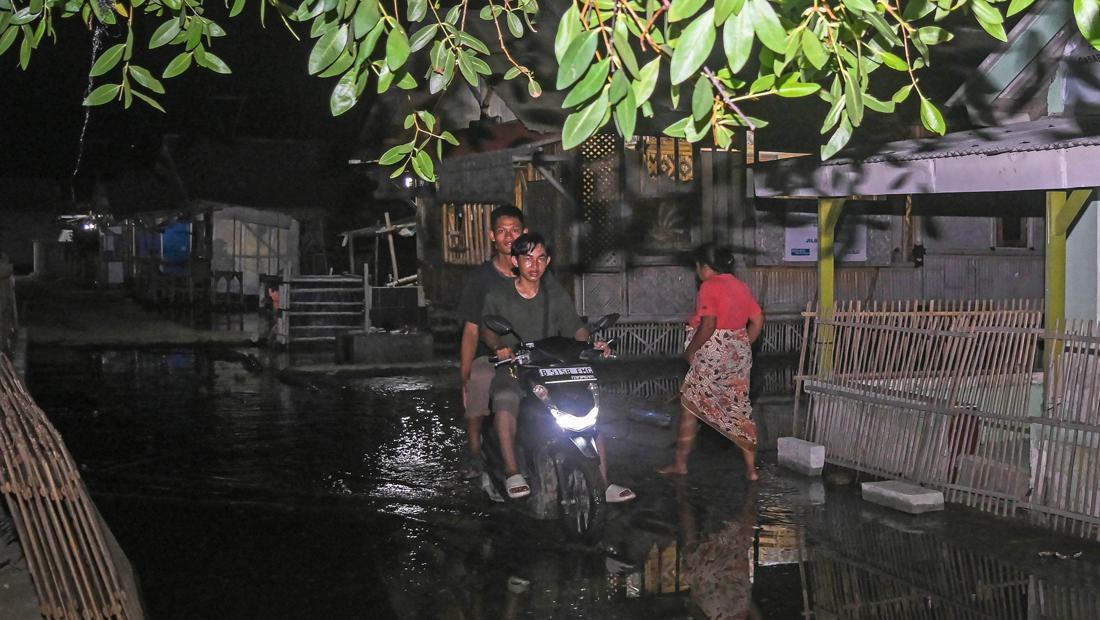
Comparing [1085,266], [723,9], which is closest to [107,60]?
[723,9]

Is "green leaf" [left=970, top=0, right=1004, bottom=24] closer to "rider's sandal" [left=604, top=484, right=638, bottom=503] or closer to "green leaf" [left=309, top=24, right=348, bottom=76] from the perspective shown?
"green leaf" [left=309, top=24, right=348, bottom=76]

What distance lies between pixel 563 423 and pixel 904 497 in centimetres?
256

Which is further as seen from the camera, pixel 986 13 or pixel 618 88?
pixel 986 13

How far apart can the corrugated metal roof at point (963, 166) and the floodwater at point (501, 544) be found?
2.22m

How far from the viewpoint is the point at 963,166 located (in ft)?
25.6

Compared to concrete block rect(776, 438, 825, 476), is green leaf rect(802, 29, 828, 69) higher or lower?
higher

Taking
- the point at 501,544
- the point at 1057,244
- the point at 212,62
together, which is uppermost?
the point at 212,62

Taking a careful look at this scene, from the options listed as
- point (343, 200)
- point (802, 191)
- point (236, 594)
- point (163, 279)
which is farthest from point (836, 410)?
point (163, 279)

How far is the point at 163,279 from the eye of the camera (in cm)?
2941

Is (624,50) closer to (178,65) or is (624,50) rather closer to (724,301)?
(178,65)

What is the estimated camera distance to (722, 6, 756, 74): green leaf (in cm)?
321

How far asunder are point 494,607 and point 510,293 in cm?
Result: 236

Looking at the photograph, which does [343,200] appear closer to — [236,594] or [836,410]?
[836,410]

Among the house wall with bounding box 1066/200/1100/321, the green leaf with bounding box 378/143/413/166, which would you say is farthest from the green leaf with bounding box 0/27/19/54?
the house wall with bounding box 1066/200/1100/321
